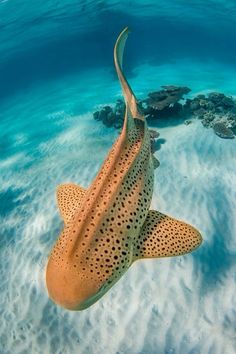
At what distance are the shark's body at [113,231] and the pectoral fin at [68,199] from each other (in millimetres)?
16

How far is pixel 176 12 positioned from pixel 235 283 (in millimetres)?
41263

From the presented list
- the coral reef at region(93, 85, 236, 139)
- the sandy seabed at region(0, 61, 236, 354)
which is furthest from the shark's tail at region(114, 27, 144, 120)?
the coral reef at region(93, 85, 236, 139)

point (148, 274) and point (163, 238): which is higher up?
point (163, 238)

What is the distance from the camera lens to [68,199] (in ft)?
14.1

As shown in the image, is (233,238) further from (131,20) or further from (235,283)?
(131,20)

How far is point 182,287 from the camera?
728 cm

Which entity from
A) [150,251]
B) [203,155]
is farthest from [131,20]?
[150,251]

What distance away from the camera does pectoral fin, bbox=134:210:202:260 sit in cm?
349

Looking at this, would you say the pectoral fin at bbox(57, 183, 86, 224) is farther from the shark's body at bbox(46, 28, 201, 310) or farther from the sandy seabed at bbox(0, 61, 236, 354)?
the sandy seabed at bbox(0, 61, 236, 354)

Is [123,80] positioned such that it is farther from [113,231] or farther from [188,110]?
[188,110]

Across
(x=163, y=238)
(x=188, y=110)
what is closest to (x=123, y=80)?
(x=163, y=238)

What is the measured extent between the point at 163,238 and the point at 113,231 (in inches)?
28.4

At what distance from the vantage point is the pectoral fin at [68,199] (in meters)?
4.04

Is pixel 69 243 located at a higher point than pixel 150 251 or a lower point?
higher
